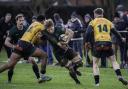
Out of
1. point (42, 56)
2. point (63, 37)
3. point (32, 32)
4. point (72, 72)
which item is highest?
Result: point (32, 32)

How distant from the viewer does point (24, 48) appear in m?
18.6

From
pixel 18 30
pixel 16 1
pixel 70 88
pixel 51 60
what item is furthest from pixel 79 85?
pixel 16 1

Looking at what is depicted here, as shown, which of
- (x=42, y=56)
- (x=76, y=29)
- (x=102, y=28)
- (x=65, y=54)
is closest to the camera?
(x=102, y=28)

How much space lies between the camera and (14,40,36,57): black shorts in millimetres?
18594

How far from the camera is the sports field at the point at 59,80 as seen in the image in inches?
730

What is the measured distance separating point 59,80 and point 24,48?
8.29 feet

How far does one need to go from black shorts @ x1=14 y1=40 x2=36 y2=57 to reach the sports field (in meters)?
0.92

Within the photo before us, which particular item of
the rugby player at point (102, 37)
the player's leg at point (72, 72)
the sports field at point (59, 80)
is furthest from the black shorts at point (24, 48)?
the rugby player at point (102, 37)

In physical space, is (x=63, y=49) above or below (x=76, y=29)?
above

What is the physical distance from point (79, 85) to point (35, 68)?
1.62m

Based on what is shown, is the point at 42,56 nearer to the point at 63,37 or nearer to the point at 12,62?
the point at 63,37

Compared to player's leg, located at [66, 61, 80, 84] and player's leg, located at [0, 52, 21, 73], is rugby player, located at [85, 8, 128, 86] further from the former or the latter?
player's leg, located at [0, 52, 21, 73]

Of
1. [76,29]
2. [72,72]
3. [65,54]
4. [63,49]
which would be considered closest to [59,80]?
[65,54]

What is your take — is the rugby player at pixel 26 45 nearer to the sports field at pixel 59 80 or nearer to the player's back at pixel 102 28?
the sports field at pixel 59 80
